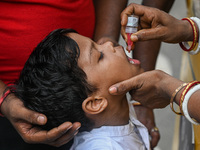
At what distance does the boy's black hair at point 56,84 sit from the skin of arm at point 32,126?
5cm

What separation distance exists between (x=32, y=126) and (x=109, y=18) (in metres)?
0.80

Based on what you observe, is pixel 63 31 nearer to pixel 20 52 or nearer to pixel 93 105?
pixel 20 52

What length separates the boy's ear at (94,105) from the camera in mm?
1121

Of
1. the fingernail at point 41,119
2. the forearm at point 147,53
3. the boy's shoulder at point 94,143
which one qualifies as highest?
the forearm at point 147,53

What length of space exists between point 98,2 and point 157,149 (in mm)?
1268

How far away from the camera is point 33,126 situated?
1.11m

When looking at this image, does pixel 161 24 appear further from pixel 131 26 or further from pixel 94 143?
pixel 94 143

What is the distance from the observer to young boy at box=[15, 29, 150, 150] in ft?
3.63

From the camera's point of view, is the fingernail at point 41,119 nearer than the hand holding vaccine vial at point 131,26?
Yes

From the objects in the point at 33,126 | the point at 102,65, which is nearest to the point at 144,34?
the point at 102,65

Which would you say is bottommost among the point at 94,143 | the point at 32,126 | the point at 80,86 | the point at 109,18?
the point at 94,143

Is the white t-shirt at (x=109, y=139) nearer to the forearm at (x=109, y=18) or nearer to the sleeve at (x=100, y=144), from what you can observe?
the sleeve at (x=100, y=144)

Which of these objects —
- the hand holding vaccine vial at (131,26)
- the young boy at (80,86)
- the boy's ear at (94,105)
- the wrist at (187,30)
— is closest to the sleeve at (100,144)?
the young boy at (80,86)

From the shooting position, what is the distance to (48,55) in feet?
3.72
